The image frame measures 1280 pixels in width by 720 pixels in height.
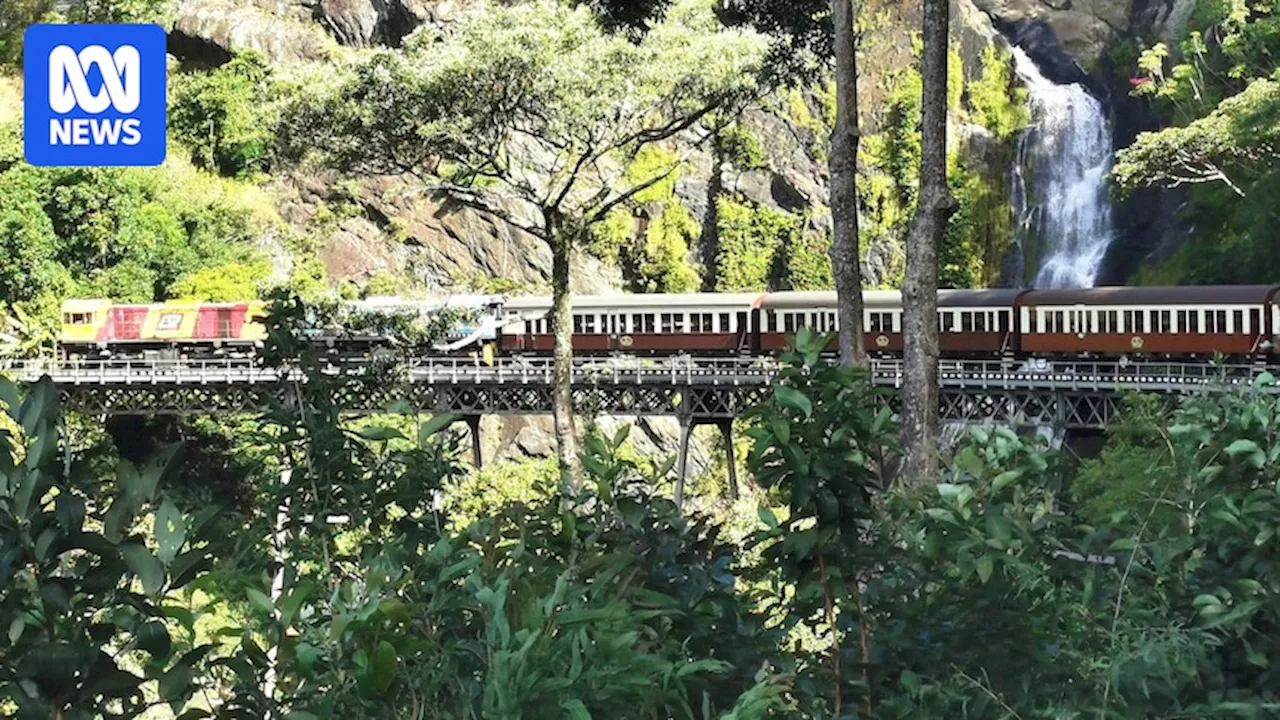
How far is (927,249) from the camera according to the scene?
8.52 m

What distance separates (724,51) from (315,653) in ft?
58.5

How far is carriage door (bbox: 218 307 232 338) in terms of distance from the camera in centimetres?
3148

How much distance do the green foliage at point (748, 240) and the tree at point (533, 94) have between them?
1863 centimetres

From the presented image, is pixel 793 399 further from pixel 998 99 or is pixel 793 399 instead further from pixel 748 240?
pixel 998 99

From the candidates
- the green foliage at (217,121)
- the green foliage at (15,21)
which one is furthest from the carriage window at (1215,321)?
the green foliage at (15,21)

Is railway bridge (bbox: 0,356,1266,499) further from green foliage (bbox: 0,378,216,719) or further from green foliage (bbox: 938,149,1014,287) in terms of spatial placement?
green foliage (bbox: 0,378,216,719)

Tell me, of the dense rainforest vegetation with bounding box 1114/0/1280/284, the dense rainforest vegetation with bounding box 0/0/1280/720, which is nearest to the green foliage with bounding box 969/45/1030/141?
the dense rainforest vegetation with bounding box 1114/0/1280/284

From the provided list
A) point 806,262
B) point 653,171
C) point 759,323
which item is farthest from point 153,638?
point 806,262

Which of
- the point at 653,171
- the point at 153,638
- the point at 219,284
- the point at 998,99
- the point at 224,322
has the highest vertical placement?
the point at 998,99

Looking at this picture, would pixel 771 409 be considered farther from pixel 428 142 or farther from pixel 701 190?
pixel 701 190

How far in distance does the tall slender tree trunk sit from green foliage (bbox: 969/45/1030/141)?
31466mm

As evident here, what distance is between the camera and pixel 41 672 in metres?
1.57

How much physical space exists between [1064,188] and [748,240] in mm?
8950

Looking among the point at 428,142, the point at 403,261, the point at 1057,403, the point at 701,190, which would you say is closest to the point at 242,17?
the point at 403,261
